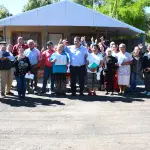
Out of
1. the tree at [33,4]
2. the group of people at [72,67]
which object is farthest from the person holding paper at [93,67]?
the tree at [33,4]

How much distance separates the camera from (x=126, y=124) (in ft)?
27.4

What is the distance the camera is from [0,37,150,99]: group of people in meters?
11.7

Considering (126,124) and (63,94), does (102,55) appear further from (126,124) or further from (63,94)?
(126,124)

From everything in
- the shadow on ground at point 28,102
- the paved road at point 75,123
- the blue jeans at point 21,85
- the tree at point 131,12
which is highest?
the tree at point 131,12

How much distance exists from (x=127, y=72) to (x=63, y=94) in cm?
236

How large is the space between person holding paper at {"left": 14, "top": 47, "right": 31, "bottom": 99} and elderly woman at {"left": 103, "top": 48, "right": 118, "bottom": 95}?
2.69m

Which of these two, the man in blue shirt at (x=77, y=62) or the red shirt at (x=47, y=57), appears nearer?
the man in blue shirt at (x=77, y=62)

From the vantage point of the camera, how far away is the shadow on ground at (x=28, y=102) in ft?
34.9

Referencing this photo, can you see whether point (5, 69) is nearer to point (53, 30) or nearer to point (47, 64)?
point (47, 64)

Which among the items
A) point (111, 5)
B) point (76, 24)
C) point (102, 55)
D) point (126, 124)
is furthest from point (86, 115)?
point (111, 5)

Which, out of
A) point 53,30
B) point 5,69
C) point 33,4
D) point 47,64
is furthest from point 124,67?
point 33,4

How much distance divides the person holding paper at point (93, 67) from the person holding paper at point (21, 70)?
81.2 inches

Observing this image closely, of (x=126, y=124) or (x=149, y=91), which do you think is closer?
(x=126, y=124)

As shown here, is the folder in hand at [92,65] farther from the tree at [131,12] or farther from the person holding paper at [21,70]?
the tree at [131,12]
